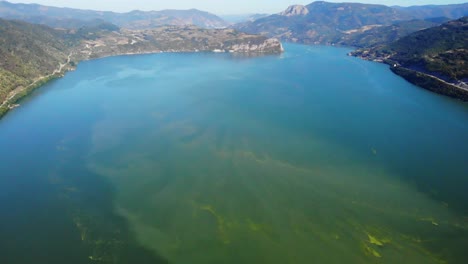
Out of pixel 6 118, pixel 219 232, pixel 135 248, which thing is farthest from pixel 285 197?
pixel 6 118

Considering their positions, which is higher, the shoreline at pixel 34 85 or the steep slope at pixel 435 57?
the steep slope at pixel 435 57

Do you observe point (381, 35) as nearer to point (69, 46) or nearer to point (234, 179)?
point (69, 46)

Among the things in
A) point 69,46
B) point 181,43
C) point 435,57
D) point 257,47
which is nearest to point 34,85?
point 69,46

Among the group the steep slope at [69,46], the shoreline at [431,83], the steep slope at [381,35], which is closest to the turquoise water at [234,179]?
the shoreline at [431,83]

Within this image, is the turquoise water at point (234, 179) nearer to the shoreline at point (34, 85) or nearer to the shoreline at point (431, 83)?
the shoreline at point (34, 85)

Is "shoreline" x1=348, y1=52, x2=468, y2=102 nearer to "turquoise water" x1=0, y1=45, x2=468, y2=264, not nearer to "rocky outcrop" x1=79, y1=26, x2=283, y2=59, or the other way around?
"turquoise water" x1=0, y1=45, x2=468, y2=264

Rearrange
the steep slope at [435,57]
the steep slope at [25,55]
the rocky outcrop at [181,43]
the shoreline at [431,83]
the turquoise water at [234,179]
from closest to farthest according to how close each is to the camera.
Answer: the turquoise water at [234,179] < the shoreline at [431,83] < the steep slope at [25,55] < the steep slope at [435,57] < the rocky outcrop at [181,43]
